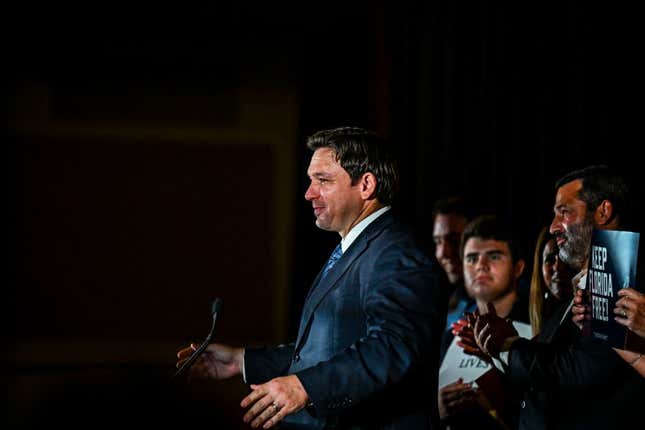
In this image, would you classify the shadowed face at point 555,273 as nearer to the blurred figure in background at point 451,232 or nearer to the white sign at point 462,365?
the white sign at point 462,365

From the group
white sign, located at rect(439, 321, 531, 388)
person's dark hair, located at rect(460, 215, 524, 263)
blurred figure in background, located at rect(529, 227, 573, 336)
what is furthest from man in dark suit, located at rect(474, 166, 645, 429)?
person's dark hair, located at rect(460, 215, 524, 263)

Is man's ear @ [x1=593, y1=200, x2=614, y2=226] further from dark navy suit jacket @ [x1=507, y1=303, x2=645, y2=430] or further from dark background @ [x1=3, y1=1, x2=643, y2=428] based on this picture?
dark background @ [x1=3, y1=1, x2=643, y2=428]

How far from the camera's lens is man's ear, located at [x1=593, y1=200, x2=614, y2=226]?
223 cm

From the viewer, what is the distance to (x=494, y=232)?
9.78 ft

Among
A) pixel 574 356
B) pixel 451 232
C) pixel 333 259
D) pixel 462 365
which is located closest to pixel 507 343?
pixel 574 356

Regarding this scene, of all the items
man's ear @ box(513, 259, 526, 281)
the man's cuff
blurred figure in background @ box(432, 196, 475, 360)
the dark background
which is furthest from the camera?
the dark background

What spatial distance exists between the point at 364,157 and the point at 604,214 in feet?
2.31

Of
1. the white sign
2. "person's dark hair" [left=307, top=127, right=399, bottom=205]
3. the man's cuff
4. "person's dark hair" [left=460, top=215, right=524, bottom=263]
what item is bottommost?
the white sign

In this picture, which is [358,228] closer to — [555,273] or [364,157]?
[364,157]

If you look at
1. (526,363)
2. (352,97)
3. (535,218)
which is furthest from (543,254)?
(352,97)

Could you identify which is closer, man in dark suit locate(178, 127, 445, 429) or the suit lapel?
man in dark suit locate(178, 127, 445, 429)

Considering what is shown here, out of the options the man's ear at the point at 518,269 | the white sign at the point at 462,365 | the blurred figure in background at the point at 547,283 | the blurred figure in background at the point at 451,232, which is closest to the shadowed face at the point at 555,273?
the blurred figure in background at the point at 547,283

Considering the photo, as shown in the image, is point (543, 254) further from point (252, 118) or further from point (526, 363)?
point (252, 118)

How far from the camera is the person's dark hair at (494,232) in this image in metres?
2.98
